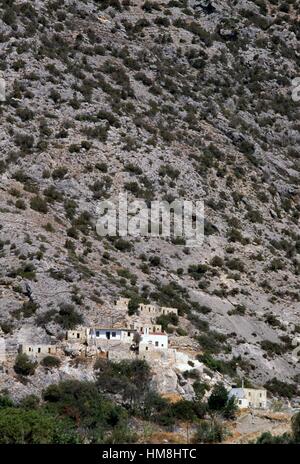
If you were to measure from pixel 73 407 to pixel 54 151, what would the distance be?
29809 mm

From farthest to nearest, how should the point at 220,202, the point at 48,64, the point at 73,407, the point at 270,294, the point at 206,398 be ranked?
the point at 48,64
the point at 220,202
the point at 270,294
the point at 206,398
the point at 73,407

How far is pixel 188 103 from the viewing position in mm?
90500

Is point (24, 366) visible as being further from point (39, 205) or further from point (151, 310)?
point (39, 205)

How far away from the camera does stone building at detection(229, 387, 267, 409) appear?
5431cm

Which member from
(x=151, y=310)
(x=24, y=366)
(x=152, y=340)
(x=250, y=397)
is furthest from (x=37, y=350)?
(x=250, y=397)

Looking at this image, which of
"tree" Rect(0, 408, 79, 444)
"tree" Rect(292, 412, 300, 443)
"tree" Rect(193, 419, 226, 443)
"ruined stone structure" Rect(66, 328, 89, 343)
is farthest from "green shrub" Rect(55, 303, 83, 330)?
"tree" Rect(292, 412, 300, 443)

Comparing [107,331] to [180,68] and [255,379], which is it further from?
[180,68]

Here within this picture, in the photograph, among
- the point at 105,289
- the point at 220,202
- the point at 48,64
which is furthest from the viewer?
the point at 48,64

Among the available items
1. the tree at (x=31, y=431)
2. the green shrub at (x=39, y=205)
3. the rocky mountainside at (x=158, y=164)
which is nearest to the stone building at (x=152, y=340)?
the rocky mountainside at (x=158, y=164)

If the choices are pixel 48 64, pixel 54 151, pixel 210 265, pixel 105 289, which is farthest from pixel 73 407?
pixel 48 64

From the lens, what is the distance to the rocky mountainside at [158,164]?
61.7 metres

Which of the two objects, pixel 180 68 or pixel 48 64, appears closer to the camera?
pixel 48 64

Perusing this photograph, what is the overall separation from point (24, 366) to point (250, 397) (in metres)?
13.3

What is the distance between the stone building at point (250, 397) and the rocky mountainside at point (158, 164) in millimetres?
2790
